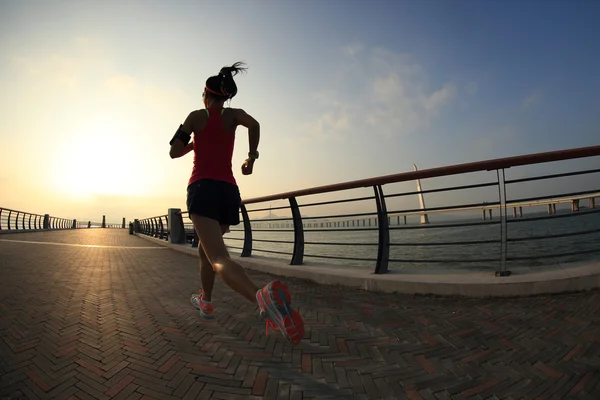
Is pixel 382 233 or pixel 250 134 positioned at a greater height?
pixel 250 134

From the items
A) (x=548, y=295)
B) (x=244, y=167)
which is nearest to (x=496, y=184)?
(x=548, y=295)

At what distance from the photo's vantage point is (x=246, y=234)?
5887mm

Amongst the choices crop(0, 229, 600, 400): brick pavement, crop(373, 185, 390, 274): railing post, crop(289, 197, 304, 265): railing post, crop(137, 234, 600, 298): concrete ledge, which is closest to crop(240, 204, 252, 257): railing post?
crop(289, 197, 304, 265): railing post

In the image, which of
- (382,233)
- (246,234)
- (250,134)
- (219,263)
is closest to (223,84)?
(250,134)

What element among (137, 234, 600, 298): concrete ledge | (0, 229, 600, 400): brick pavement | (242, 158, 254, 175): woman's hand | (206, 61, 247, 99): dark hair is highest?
(206, 61, 247, 99): dark hair

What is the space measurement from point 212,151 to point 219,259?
34.1 inches

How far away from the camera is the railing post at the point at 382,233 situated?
3.66 metres

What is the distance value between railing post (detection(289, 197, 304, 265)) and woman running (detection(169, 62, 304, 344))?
234 cm

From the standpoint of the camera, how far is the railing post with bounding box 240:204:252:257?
19.1ft

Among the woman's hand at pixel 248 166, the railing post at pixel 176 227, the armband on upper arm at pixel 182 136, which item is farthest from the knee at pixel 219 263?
the railing post at pixel 176 227

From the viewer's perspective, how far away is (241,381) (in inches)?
62.6

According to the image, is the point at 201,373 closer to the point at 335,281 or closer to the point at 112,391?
the point at 112,391

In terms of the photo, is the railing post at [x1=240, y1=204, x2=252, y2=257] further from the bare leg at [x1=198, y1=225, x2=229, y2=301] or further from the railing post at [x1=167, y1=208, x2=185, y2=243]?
the railing post at [x1=167, y1=208, x2=185, y2=243]

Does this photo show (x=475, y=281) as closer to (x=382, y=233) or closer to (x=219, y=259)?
(x=382, y=233)
